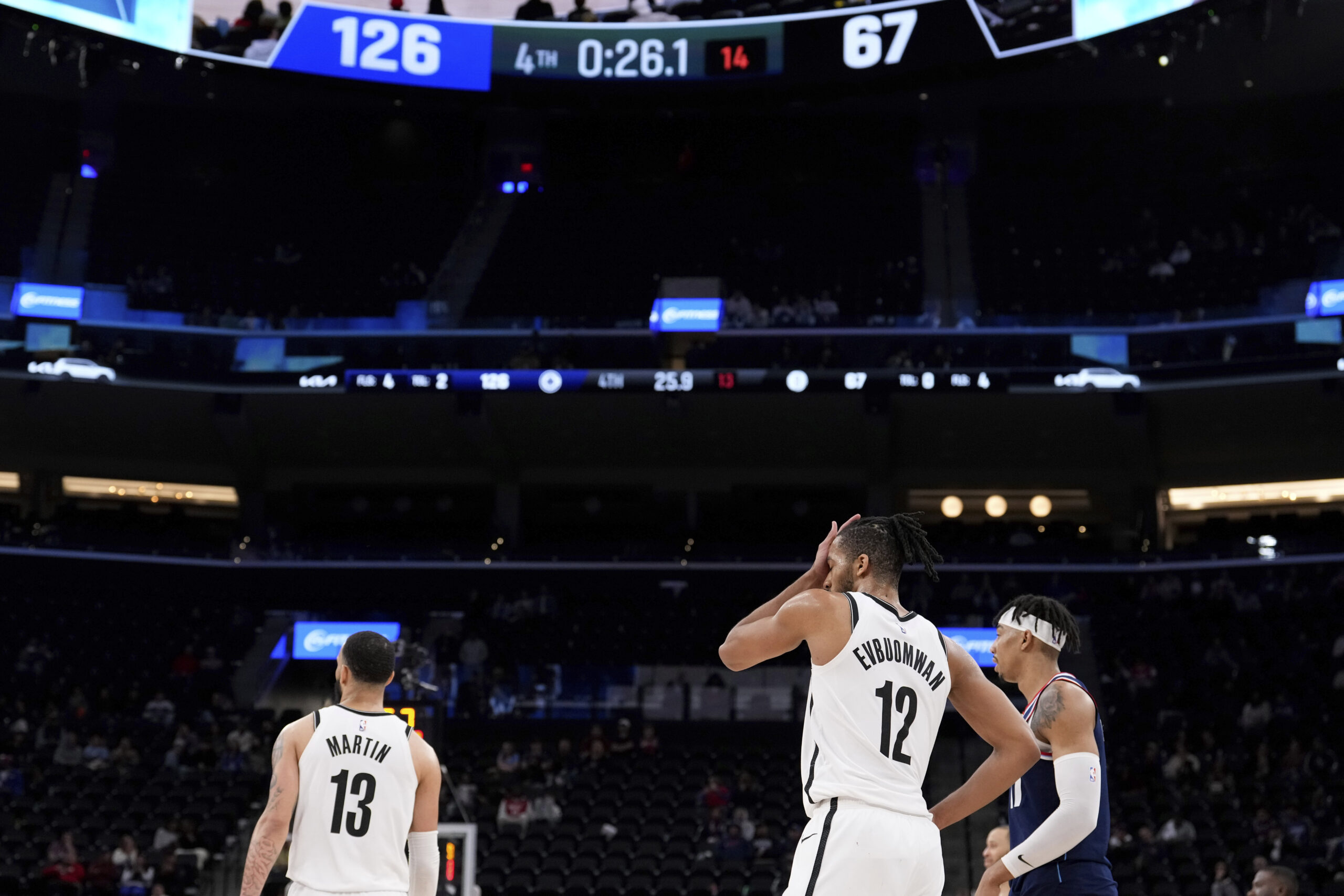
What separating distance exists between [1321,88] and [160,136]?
25153mm

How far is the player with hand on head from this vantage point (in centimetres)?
545

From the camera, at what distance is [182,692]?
83.9 ft

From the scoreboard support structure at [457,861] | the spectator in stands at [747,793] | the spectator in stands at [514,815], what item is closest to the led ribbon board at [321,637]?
the spectator in stands at [514,815]

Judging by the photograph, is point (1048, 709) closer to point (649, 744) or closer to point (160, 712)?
point (649, 744)

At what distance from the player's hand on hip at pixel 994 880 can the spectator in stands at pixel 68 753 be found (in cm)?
2077

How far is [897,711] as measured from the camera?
191 inches

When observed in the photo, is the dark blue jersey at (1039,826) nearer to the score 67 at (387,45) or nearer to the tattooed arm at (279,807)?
the tattooed arm at (279,807)

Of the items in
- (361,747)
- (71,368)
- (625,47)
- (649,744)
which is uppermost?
(625,47)

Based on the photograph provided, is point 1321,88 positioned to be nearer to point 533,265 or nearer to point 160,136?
point 533,265

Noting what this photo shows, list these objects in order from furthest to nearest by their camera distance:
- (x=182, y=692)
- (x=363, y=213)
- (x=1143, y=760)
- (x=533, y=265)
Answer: (x=363, y=213), (x=533, y=265), (x=182, y=692), (x=1143, y=760)

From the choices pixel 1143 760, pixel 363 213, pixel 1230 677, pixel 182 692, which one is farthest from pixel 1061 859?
pixel 363 213

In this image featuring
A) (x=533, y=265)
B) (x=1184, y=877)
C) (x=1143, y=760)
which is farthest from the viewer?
(x=533, y=265)

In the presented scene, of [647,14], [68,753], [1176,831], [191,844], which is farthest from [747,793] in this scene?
[647,14]

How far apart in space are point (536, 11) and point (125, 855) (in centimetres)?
1889
